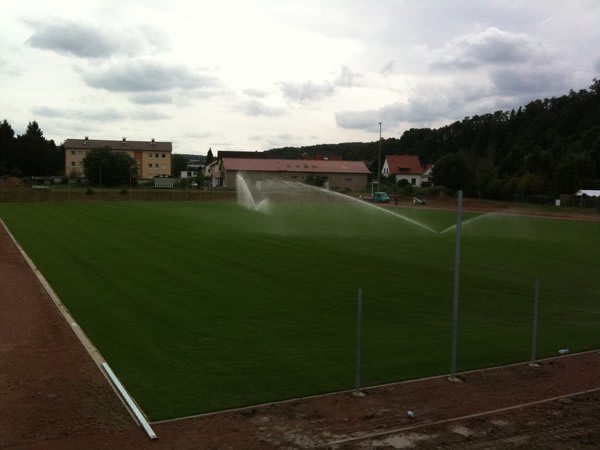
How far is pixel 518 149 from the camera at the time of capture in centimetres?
9444

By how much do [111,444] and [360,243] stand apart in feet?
75.1

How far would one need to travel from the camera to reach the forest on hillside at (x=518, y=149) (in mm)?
75500

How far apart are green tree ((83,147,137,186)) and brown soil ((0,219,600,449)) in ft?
273

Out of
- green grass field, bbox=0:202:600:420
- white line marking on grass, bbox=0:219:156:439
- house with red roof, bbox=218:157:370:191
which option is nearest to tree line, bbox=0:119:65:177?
house with red roof, bbox=218:157:370:191

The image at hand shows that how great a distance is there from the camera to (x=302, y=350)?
10289 millimetres

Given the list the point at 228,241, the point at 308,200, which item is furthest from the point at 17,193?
the point at 228,241

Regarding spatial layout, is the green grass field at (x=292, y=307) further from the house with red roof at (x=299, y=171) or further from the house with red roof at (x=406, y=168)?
the house with red roof at (x=406, y=168)

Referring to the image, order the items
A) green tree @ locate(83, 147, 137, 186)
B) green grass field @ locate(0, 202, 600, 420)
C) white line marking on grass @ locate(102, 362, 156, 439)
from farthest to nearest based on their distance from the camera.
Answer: green tree @ locate(83, 147, 137, 186)
green grass field @ locate(0, 202, 600, 420)
white line marking on grass @ locate(102, 362, 156, 439)

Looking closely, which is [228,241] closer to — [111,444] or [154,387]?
[154,387]

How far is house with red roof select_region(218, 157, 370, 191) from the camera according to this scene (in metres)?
99.4

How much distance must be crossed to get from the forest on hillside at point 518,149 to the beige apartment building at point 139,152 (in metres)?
31.5

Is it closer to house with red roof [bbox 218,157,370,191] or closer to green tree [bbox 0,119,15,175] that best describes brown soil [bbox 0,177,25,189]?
green tree [bbox 0,119,15,175]

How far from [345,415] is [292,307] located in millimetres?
6700

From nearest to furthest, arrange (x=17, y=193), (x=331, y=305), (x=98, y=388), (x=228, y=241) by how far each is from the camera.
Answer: (x=98, y=388) → (x=331, y=305) → (x=228, y=241) → (x=17, y=193)
